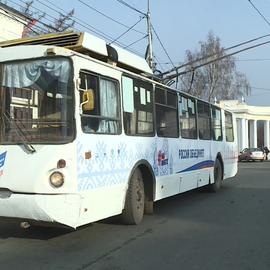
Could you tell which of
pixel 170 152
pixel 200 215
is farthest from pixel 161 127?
pixel 200 215

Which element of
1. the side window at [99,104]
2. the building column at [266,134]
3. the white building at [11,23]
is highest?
the white building at [11,23]

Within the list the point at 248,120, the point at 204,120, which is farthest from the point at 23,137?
the point at 248,120

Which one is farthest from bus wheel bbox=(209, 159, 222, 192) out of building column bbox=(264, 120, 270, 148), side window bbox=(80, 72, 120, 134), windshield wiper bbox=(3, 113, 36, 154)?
building column bbox=(264, 120, 270, 148)

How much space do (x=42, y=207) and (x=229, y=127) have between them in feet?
42.6

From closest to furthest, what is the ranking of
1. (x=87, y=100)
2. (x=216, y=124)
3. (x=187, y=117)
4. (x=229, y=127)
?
(x=87, y=100)
(x=187, y=117)
(x=216, y=124)
(x=229, y=127)

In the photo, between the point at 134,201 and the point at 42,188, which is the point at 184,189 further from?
the point at 42,188

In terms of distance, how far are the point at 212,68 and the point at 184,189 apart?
2131 inches

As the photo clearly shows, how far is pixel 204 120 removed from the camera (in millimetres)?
15953

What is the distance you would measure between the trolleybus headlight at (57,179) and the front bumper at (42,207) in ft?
0.52

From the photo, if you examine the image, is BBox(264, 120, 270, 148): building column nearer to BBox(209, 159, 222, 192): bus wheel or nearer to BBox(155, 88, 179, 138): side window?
BBox(209, 159, 222, 192): bus wheel

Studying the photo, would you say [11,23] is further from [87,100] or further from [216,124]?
[87,100]

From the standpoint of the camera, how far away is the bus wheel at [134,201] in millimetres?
10070

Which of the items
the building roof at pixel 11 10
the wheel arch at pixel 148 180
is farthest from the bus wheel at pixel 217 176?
the building roof at pixel 11 10

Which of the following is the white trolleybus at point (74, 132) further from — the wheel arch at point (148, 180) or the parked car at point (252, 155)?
the parked car at point (252, 155)
